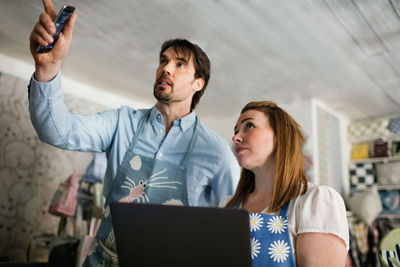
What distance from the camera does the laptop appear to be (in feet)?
2.74

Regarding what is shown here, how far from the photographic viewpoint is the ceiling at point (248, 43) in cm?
273

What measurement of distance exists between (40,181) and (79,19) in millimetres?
2053

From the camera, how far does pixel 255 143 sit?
4.50ft

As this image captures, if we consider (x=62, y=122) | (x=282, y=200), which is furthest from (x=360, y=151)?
(x=62, y=122)

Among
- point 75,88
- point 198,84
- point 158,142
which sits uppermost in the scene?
point 75,88

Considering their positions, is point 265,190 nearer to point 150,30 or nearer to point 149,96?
point 150,30

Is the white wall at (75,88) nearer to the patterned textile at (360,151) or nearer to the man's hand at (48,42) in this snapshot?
the man's hand at (48,42)

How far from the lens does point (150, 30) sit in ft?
10.1

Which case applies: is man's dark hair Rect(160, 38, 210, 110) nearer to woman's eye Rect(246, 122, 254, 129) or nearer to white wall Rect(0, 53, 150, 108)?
woman's eye Rect(246, 122, 254, 129)

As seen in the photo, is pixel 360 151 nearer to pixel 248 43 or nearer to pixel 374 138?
pixel 374 138

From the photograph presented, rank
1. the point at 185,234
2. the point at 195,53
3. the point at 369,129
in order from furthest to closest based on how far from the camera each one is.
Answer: the point at 369,129, the point at 195,53, the point at 185,234

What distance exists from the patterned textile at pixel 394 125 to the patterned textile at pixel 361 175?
58 centimetres

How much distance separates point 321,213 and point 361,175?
15.1 ft

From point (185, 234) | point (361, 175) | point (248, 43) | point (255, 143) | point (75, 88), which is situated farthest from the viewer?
point (361, 175)
